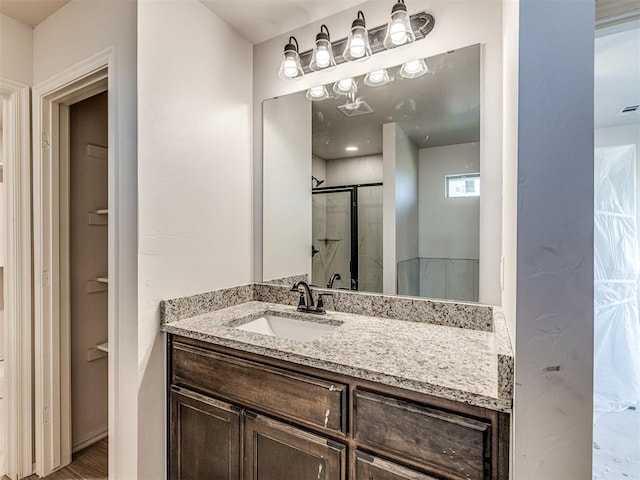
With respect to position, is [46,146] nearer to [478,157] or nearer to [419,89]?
[419,89]

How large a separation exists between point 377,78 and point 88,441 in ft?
8.85

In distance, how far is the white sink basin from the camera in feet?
5.16

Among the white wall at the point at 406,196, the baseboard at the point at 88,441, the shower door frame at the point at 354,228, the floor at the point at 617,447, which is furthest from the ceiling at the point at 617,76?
the baseboard at the point at 88,441

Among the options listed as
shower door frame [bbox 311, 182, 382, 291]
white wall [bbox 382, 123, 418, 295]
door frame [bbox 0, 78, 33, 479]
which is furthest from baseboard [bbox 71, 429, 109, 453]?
white wall [bbox 382, 123, 418, 295]

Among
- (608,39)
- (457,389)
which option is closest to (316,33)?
(608,39)

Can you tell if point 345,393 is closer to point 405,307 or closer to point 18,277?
point 405,307

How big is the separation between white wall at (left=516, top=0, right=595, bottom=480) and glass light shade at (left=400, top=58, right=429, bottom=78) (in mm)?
901

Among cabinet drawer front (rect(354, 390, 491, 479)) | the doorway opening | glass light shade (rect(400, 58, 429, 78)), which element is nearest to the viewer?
cabinet drawer front (rect(354, 390, 491, 479))

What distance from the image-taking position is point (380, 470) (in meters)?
0.97

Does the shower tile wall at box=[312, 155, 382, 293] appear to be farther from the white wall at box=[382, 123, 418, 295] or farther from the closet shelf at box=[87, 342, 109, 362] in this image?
the closet shelf at box=[87, 342, 109, 362]

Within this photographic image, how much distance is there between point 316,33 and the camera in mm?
1771

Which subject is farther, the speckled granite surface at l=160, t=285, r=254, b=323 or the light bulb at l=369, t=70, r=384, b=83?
the light bulb at l=369, t=70, r=384, b=83

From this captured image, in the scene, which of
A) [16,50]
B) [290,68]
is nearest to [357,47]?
[290,68]

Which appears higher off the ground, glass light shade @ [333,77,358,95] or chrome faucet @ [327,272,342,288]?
glass light shade @ [333,77,358,95]
